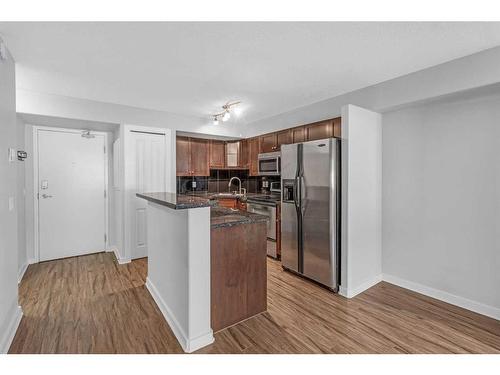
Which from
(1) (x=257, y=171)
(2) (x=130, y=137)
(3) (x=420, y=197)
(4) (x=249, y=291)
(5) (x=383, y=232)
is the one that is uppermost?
(2) (x=130, y=137)

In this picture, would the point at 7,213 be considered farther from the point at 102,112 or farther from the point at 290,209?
the point at 290,209

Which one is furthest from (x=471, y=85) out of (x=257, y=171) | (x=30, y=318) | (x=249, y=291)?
(x=30, y=318)

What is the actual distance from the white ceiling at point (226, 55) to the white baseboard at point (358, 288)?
2.34 metres

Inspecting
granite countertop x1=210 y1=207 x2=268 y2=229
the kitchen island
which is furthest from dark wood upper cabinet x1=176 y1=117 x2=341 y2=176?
the kitchen island

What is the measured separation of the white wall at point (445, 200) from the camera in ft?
7.93

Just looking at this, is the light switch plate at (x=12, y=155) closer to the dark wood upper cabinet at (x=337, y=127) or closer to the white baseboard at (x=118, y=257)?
the white baseboard at (x=118, y=257)

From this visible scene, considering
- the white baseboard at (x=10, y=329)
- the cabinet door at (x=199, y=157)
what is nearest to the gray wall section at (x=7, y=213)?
the white baseboard at (x=10, y=329)

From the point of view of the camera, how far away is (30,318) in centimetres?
234

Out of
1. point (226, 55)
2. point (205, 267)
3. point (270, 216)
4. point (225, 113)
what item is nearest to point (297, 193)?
point (270, 216)

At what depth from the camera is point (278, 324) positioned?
2.26m

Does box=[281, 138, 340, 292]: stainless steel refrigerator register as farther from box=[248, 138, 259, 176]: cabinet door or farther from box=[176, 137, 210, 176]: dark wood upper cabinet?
box=[176, 137, 210, 176]: dark wood upper cabinet

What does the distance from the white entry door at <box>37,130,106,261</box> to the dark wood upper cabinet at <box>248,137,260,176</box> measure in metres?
2.59

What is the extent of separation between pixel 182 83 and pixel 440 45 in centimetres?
249
